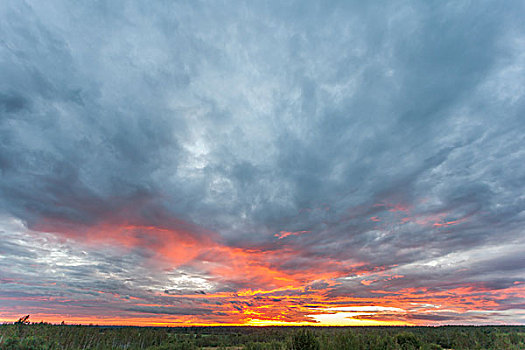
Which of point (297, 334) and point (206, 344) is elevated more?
point (297, 334)

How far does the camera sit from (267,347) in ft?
176

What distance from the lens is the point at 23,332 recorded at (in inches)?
2931

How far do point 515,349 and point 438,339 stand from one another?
4870 cm

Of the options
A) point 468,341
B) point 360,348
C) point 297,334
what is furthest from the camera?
point 468,341

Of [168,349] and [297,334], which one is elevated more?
[297,334]

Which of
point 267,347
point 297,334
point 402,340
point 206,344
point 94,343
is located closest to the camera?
point 297,334

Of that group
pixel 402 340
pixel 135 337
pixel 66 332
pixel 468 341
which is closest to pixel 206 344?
pixel 135 337

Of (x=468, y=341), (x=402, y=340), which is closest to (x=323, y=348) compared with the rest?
(x=402, y=340)

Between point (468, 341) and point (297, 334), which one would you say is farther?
point (468, 341)

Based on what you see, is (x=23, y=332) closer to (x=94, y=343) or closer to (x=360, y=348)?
(x=94, y=343)

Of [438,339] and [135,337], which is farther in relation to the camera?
[135,337]

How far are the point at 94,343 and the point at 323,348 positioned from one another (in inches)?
3550

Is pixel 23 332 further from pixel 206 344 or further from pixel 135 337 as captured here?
pixel 206 344

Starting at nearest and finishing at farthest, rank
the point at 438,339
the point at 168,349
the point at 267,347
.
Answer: the point at 267,347 < the point at 168,349 < the point at 438,339
